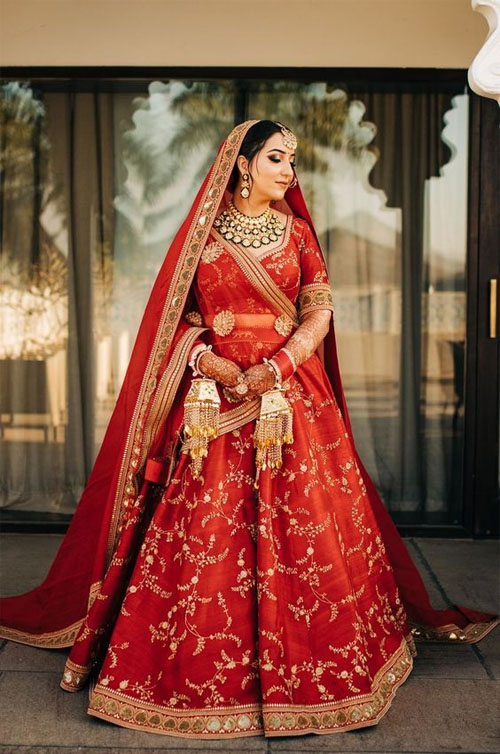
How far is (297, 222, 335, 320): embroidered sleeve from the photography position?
112 inches

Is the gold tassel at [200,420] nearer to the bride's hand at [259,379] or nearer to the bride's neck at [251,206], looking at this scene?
the bride's hand at [259,379]

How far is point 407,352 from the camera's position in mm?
4512

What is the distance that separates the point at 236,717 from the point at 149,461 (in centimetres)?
80

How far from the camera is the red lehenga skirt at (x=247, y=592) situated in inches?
97.6

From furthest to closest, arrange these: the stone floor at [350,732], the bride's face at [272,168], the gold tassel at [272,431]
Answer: the bride's face at [272,168] < the gold tassel at [272,431] < the stone floor at [350,732]

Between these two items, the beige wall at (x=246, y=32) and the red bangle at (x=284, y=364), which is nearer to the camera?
the red bangle at (x=284, y=364)

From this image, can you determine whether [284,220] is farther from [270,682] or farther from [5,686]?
[5,686]

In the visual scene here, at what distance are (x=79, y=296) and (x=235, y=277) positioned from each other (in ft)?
6.42

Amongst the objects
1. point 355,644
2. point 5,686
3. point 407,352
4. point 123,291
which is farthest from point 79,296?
point 355,644

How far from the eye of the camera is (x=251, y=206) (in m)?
2.81

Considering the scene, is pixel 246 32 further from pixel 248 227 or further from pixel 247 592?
pixel 247 592

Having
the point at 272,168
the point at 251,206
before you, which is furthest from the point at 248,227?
the point at 272,168

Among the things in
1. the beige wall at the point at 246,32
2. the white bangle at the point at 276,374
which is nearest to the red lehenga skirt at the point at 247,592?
the white bangle at the point at 276,374

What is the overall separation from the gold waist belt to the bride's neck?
1.07 ft
